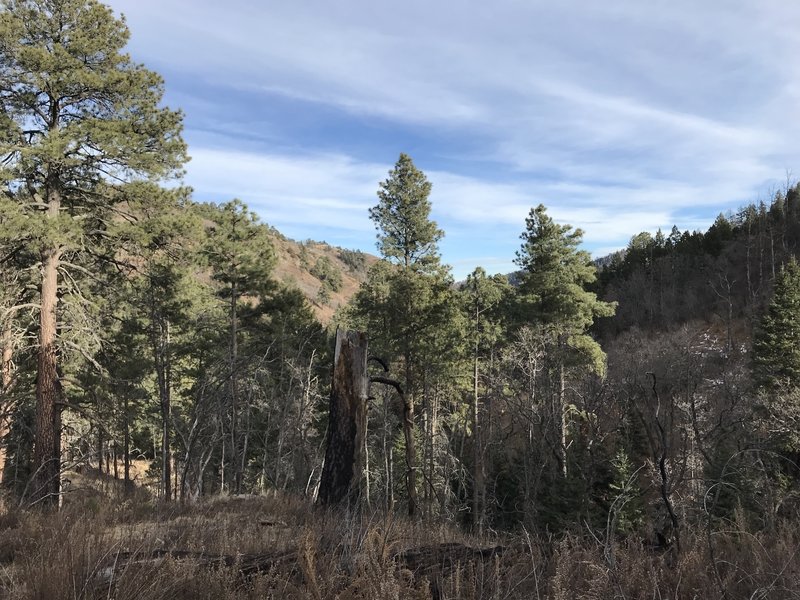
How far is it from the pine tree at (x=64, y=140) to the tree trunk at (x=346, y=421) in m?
6.49

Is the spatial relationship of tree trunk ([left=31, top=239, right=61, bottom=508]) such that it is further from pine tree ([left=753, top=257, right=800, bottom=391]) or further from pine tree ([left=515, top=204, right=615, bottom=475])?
pine tree ([left=753, top=257, right=800, bottom=391])

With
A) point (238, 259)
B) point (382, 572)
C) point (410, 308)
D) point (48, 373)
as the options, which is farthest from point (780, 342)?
point (48, 373)

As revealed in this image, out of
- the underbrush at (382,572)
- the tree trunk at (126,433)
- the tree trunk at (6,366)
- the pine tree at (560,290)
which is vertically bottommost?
the tree trunk at (126,433)

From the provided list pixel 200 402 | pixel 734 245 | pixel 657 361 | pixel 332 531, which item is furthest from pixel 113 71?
pixel 734 245

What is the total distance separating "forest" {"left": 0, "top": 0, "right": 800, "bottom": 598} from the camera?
112 inches

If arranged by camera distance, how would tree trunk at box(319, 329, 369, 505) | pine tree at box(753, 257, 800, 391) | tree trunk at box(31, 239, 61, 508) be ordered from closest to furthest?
tree trunk at box(319, 329, 369, 505) < tree trunk at box(31, 239, 61, 508) < pine tree at box(753, 257, 800, 391)

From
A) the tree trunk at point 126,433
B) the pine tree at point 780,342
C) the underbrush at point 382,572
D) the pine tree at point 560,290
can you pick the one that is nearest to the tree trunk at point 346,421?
the underbrush at point 382,572

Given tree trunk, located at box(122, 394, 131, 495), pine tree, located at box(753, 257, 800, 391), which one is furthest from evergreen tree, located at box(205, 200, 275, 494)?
pine tree, located at box(753, 257, 800, 391)

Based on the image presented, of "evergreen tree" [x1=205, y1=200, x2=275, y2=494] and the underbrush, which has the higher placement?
"evergreen tree" [x1=205, y1=200, x2=275, y2=494]

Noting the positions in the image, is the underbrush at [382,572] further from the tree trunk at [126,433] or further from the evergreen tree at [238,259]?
the evergreen tree at [238,259]

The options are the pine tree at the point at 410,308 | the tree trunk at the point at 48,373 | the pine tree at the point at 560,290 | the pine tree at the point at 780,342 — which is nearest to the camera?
the tree trunk at the point at 48,373

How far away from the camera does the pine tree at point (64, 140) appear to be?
368 inches

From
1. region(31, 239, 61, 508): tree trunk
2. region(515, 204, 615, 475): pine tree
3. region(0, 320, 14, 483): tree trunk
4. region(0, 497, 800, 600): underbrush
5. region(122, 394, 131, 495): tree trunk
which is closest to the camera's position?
region(0, 497, 800, 600): underbrush

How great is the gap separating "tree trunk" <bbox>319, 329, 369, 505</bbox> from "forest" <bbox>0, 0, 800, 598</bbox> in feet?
0.50
